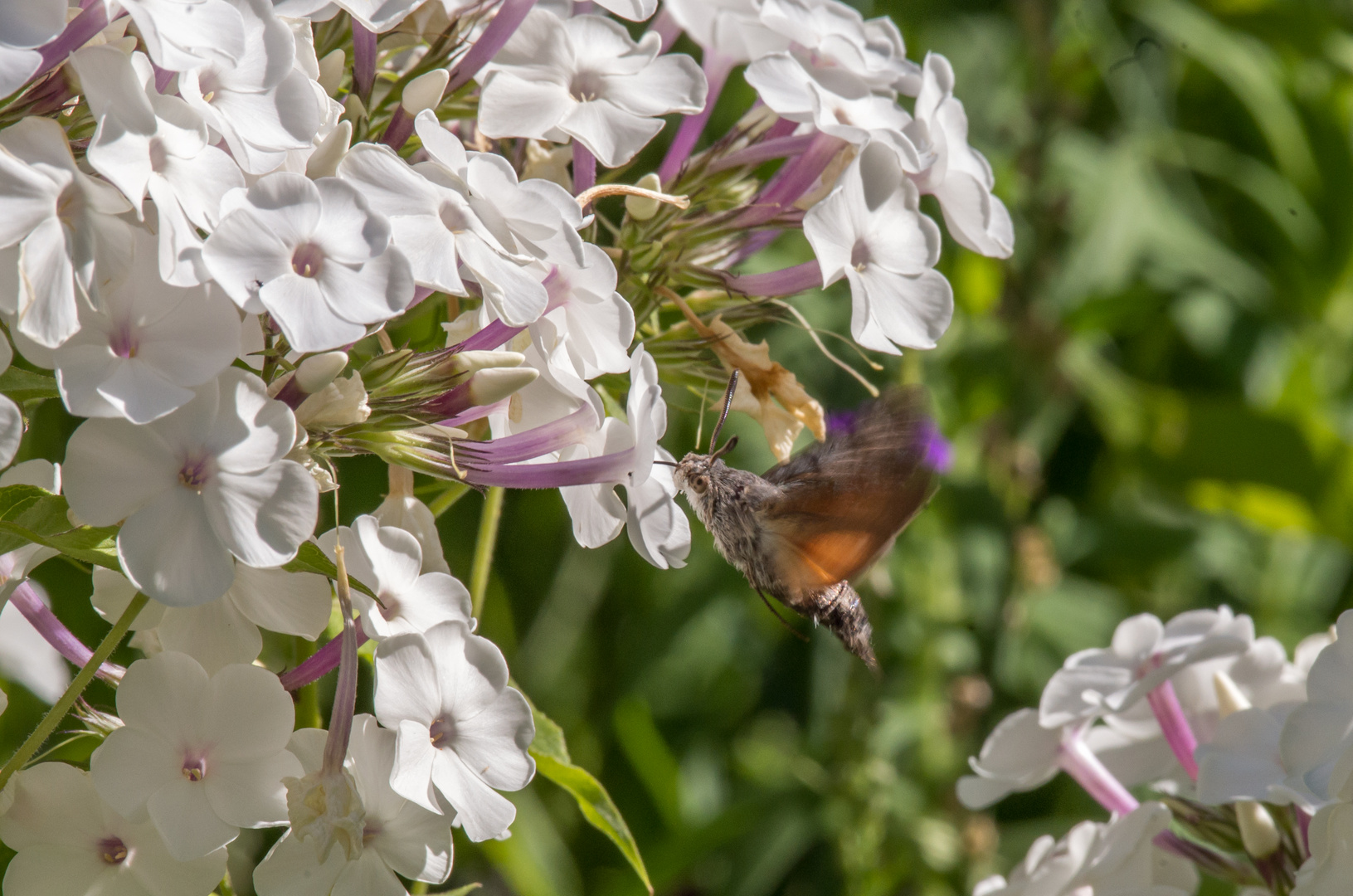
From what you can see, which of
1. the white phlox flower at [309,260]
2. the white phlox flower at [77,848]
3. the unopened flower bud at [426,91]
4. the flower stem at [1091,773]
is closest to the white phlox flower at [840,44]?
the unopened flower bud at [426,91]

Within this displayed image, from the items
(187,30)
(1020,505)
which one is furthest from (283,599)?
(1020,505)

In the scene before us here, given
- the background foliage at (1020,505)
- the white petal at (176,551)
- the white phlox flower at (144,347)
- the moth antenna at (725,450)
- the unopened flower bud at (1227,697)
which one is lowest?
the background foliage at (1020,505)

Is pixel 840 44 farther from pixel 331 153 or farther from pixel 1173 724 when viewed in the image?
pixel 1173 724

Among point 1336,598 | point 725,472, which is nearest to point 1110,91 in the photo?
point 1336,598

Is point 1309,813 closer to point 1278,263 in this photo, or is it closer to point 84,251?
point 84,251

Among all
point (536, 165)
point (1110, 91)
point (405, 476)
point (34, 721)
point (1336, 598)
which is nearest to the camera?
point (405, 476)

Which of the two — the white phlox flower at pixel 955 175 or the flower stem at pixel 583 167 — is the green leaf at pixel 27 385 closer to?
the flower stem at pixel 583 167
